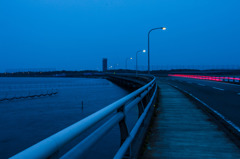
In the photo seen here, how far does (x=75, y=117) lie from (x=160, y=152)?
78.4 ft

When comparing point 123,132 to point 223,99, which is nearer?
point 123,132

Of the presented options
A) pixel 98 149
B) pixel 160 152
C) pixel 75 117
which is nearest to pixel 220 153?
pixel 160 152

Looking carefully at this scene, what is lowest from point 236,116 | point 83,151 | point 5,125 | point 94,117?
point 5,125

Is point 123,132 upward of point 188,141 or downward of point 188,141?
upward

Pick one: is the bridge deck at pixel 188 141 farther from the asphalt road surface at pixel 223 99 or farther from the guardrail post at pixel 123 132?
the asphalt road surface at pixel 223 99

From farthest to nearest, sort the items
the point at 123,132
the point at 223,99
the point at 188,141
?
the point at 223,99, the point at 188,141, the point at 123,132

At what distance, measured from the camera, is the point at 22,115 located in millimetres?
29578

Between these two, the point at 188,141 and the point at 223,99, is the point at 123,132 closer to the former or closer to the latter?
the point at 188,141

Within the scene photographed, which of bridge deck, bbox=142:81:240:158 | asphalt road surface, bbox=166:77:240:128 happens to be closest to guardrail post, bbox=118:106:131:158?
bridge deck, bbox=142:81:240:158

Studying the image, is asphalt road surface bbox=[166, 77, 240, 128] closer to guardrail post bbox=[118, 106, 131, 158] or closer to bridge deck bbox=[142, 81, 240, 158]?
bridge deck bbox=[142, 81, 240, 158]

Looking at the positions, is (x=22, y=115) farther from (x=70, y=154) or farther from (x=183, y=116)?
(x=70, y=154)

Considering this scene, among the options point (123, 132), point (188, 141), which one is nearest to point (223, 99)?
point (188, 141)

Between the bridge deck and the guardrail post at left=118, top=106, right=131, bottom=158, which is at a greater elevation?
the guardrail post at left=118, top=106, right=131, bottom=158

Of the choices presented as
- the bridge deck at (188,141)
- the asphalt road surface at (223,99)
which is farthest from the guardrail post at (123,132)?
the asphalt road surface at (223,99)
